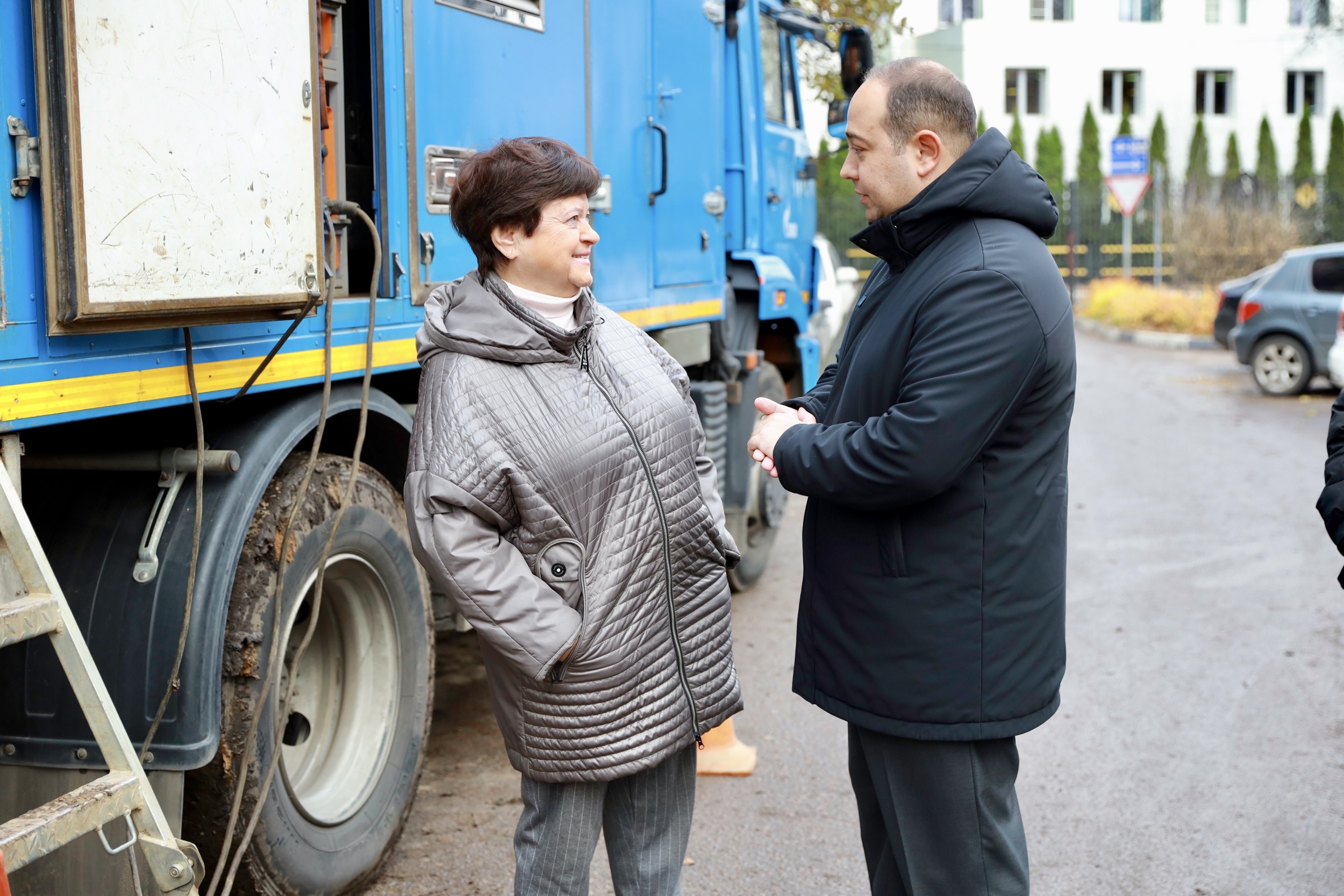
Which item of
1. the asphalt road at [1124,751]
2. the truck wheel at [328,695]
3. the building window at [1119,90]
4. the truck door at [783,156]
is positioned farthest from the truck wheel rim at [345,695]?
the building window at [1119,90]

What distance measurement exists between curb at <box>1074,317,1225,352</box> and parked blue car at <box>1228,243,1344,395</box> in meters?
5.03

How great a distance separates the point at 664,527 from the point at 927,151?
87 cm

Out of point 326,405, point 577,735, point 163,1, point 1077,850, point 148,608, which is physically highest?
point 163,1

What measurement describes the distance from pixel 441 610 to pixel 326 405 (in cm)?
114

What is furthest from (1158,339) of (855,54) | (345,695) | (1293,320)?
(345,695)

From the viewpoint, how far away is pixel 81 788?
239cm

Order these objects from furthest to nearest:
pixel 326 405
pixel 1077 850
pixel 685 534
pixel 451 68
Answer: pixel 1077 850
pixel 451 68
pixel 326 405
pixel 685 534

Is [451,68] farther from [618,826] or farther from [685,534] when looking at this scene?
[618,826]

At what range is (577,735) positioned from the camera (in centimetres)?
255

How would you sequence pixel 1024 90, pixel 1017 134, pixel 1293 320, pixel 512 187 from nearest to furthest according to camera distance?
pixel 512 187
pixel 1293 320
pixel 1017 134
pixel 1024 90

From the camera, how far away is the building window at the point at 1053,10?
136ft

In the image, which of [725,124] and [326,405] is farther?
[725,124]

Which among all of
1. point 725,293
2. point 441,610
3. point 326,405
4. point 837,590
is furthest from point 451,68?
point 725,293

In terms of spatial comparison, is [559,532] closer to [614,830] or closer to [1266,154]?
[614,830]
